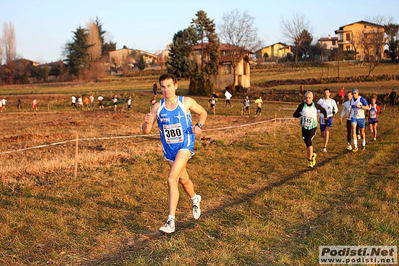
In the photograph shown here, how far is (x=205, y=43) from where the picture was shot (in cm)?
5959

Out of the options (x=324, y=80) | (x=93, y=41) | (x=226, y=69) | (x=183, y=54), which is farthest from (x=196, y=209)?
(x=93, y=41)

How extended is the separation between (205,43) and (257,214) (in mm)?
55388

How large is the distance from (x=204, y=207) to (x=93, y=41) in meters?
98.3

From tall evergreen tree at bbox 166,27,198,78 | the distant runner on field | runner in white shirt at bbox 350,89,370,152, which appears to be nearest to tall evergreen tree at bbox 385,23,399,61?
tall evergreen tree at bbox 166,27,198,78

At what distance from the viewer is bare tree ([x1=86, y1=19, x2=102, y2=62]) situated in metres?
95.8

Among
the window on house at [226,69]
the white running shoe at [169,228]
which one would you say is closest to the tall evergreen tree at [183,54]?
the window on house at [226,69]

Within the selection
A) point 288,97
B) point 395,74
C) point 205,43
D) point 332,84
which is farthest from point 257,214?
point 205,43

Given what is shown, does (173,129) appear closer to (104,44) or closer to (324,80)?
(324,80)

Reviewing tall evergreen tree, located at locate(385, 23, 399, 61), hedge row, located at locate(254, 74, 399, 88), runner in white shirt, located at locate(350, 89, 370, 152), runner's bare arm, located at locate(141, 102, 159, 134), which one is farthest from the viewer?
tall evergreen tree, located at locate(385, 23, 399, 61)

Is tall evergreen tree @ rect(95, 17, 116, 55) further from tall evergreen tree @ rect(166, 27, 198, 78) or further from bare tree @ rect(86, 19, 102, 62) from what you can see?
tall evergreen tree @ rect(166, 27, 198, 78)

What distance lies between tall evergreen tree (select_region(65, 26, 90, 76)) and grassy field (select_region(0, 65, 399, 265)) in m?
79.1

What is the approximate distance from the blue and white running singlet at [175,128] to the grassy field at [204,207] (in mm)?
1298

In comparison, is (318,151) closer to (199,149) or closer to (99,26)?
(199,149)

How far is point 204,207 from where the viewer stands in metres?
7.27
